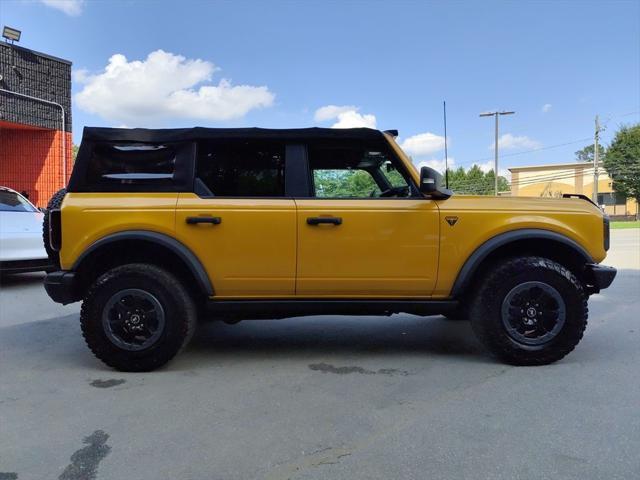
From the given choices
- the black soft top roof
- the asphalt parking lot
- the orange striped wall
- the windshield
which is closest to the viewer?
the asphalt parking lot

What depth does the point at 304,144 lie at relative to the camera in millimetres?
4152

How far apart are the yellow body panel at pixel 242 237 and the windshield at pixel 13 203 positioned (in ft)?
18.7

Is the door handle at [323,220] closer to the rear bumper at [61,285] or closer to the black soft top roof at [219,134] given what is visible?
the black soft top roof at [219,134]

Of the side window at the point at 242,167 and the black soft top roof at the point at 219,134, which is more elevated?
the black soft top roof at the point at 219,134

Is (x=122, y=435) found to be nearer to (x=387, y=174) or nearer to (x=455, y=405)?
(x=455, y=405)

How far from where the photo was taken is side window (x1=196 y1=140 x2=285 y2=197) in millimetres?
4086

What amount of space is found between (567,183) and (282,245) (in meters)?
64.1

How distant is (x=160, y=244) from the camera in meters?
3.89

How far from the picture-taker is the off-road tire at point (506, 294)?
13.0ft

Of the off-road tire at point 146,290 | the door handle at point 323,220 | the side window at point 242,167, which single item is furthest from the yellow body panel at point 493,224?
the off-road tire at point 146,290

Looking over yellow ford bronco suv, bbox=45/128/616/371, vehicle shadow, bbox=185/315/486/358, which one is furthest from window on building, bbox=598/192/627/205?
yellow ford bronco suv, bbox=45/128/616/371

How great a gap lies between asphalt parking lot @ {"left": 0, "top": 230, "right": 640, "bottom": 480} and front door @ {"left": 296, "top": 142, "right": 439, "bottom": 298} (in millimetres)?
679

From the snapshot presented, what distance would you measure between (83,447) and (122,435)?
21 cm

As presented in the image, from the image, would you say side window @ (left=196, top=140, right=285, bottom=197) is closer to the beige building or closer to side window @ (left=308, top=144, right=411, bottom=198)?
side window @ (left=308, top=144, right=411, bottom=198)
